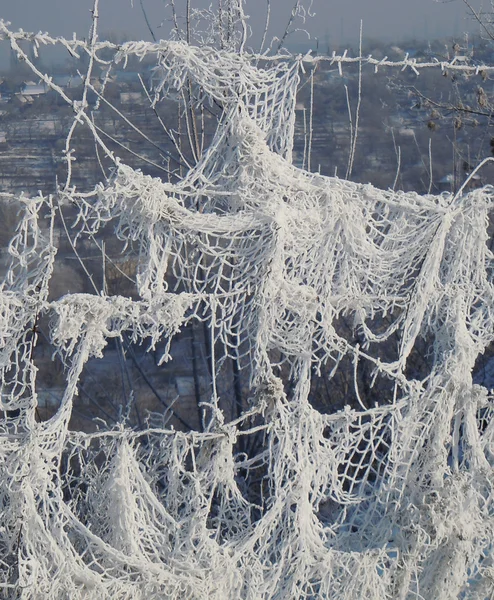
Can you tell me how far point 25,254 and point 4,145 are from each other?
7.10 m

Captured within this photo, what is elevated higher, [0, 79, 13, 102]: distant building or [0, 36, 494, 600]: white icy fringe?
[0, 79, 13, 102]: distant building

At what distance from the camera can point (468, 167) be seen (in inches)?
278

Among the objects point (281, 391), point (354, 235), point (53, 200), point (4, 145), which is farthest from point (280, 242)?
point (4, 145)

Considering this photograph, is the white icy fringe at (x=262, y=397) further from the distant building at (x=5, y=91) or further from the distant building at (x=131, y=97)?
the distant building at (x=5, y=91)

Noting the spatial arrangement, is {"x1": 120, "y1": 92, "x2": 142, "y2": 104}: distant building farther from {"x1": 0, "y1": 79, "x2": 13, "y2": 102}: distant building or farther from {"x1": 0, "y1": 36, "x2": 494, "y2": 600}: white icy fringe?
{"x1": 0, "y1": 36, "x2": 494, "y2": 600}: white icy fringe

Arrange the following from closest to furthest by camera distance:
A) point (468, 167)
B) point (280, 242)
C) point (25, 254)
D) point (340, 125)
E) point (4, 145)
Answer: point (25, 254)
point (280, 242)
point (468, 167)
point (4, 145)
point (340, 125)

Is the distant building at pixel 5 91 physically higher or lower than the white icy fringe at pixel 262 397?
higher

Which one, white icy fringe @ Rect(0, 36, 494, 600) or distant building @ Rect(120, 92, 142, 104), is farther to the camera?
distant building @ Rect(120, 92, 142, 104)

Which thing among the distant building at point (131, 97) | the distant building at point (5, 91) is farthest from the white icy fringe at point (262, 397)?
the distant building at point (5, 91)

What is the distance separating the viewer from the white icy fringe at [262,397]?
7.80 ft

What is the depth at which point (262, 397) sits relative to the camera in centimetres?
254

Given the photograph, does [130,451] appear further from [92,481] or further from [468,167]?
[468,167]

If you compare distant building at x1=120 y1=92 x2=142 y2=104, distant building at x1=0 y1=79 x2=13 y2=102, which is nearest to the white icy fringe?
distant building at x1=120 y1=92 x2=142 y2=104

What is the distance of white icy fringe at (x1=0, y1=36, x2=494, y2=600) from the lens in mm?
2377
